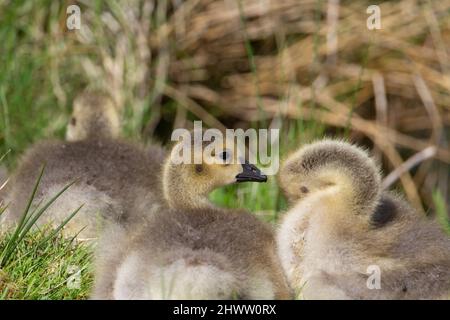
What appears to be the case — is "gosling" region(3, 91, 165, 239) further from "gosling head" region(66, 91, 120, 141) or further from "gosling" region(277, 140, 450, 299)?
"gosling" region(277, 140, 450, 299)

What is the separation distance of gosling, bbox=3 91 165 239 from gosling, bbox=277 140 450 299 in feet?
3.12

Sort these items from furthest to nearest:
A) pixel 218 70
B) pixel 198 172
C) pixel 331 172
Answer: pixel 218 70 → pixel 198 172 → pixel 331 172

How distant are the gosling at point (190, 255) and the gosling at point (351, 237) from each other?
0.12 metres

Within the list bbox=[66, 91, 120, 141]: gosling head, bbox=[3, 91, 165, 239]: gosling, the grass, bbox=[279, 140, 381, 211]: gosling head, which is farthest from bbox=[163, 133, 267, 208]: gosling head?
the grass

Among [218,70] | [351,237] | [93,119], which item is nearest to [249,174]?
[351,237]

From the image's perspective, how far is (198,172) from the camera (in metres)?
3.65

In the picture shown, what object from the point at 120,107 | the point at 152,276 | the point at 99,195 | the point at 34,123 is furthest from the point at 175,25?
the point at 152,276

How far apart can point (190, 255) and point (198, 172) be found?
758 mm

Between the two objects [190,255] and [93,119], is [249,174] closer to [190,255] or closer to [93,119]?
[190,255]

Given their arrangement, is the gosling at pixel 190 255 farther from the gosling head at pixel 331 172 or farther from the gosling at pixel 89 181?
the gosling at pixel 89 181

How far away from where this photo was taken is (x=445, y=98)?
283 inches

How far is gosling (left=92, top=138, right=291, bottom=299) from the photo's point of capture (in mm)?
2865

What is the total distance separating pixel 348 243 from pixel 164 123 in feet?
15.1
